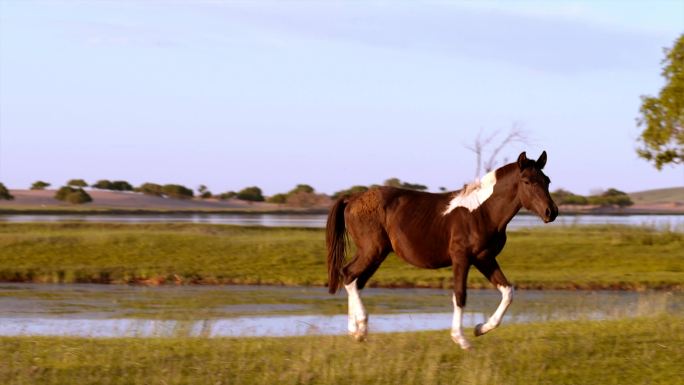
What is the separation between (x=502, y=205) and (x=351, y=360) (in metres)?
2.52

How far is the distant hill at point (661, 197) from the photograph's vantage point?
138 metres

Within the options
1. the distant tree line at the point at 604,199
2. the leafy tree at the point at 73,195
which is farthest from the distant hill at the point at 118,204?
the distant tree line at the point at 604,199

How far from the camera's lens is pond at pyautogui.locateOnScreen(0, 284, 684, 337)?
15953 millimetres

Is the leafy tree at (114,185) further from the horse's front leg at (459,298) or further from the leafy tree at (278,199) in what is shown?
the horse's front leg at (459,298)

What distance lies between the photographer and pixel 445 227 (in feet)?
39.8

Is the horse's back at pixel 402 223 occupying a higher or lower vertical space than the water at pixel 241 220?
higher

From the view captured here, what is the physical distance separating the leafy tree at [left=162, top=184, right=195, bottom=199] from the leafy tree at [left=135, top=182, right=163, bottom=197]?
596 mm

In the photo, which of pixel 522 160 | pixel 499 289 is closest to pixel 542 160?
pixel 522 160

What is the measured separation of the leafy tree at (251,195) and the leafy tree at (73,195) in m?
23.6

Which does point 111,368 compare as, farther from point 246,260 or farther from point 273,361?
point 246,260

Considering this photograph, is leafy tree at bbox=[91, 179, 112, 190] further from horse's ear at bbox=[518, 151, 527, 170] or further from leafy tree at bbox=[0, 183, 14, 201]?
horse's ear at bbox=[518, 151, 527, 170]

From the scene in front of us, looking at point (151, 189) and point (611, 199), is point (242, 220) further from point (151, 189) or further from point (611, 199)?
point (611, 199)

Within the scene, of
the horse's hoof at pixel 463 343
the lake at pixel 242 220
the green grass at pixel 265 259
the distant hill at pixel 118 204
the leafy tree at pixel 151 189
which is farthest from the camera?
the leafy tree at pixel 151 189

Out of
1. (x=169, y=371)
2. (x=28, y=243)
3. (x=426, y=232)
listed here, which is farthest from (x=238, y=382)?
(x=28, y=243)
